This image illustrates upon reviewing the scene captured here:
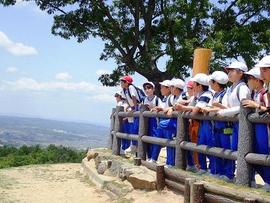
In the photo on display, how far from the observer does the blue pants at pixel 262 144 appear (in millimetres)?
5707

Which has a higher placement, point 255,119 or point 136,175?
point 255,119

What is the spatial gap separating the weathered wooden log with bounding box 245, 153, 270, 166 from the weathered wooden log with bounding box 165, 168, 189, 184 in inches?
45.0

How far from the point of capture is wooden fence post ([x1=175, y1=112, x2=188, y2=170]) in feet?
24.1

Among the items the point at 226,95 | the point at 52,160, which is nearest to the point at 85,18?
the point at 52,160

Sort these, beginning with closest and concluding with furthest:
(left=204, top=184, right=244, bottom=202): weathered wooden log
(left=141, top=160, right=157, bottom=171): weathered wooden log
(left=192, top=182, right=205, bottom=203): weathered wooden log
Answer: (left=204, top=184, right=244, bottom=202): weathered wooden log, (left=192, top=182, right=205, bottom=203): weathered wooden log, (left=141, top=160, right=157, bottom=171): weathered wooden log

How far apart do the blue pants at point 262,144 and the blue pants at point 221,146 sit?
0.58 m

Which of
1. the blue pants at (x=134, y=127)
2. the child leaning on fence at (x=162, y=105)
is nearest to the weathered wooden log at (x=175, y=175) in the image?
the child leaning on fence at (x=162, y=105)

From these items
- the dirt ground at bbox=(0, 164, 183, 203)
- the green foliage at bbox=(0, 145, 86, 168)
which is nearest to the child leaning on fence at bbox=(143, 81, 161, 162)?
the dirt ground at bbox=(0, 164, 183, 203)

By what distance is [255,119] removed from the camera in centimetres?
569

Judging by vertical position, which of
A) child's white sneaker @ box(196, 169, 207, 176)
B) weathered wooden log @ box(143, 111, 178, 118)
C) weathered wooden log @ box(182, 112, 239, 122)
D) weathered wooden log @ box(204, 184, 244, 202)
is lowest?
weathered wooden log @ box(204, 184, 244, 202)

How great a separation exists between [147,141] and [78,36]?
1115cm

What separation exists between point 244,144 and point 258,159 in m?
0.29

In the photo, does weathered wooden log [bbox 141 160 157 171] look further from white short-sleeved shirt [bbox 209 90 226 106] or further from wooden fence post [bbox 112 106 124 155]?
wooden fence post [bbox 112 106 124 155]

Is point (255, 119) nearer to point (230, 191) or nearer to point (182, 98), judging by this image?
point (230, 191)
